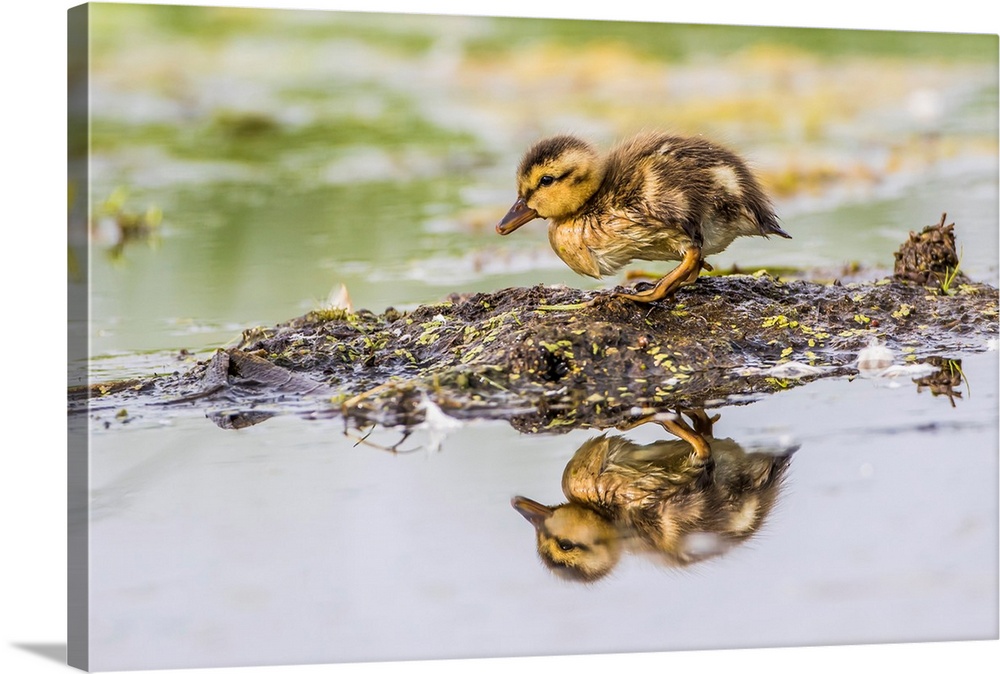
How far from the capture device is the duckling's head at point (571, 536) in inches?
152

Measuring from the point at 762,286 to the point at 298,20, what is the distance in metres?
1.75

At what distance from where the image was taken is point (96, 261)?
380 centimetres

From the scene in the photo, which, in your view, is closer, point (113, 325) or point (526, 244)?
point (113, 325)

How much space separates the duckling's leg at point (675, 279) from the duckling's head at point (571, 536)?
2.50ft

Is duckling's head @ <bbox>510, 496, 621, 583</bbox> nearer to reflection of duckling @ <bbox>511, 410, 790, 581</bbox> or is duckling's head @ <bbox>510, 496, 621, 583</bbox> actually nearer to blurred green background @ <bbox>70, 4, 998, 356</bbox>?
reflection of duckling @ <bbox>511, 410, 790, 581</bbox>

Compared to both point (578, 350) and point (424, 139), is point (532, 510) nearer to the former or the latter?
→ point (578, 350)

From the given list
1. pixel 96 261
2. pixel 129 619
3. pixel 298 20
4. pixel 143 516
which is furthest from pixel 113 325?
pixel 298 20

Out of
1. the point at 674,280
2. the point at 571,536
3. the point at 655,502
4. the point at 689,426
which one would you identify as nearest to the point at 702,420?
the point at 689,426

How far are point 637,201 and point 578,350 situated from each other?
0.49 meters

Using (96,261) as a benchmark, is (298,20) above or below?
above

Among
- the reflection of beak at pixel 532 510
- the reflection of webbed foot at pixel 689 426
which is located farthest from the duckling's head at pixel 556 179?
the reflection of beak at pixel 532 510

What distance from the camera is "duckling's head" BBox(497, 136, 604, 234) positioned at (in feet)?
13.9

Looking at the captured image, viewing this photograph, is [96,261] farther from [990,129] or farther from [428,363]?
[990,129]

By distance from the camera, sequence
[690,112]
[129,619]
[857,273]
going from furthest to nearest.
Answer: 1. [857,273]
2. [690,112]
3. [129,619]
